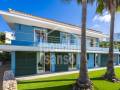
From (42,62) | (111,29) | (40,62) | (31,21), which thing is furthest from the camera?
(42,62)

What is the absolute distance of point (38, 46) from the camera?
26562mm

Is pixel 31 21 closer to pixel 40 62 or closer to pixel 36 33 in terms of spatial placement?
pixel 36 33

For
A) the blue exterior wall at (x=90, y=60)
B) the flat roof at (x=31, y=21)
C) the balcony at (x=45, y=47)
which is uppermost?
the flat roof at (x=31, y=21)

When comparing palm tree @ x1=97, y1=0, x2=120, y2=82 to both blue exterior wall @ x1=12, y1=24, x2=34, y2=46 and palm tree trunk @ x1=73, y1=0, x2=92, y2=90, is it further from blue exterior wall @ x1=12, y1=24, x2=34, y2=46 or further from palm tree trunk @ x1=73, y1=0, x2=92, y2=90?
blue exterior wall @ x1=12, y1=24, x2=34, y2=46

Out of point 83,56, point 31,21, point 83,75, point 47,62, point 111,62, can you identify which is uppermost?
point 31,21

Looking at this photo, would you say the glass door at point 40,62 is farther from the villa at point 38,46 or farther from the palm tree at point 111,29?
the palm tree at point 111,29

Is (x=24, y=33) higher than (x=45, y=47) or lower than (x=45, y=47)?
higher

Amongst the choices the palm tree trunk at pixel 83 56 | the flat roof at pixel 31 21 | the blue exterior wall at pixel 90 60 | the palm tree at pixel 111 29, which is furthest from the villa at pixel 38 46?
the palm tree trunk at pixel 83 56

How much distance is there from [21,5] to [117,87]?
948 inches

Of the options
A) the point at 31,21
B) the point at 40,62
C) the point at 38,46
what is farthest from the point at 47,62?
the point at 31,21

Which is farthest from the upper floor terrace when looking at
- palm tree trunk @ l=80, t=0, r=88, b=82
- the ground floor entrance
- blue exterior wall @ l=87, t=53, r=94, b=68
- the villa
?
palm tree trunk @ l=80, t=0, r=88, b=82

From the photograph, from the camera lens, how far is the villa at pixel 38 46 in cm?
2539

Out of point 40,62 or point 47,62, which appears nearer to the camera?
point 40,62

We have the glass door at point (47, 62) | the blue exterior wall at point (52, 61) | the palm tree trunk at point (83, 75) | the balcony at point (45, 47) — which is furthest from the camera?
the blue exterior wall at point (52, 61)
